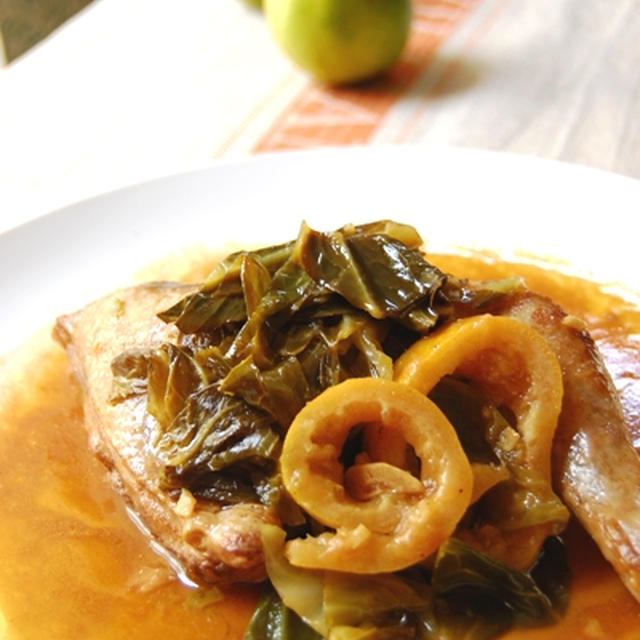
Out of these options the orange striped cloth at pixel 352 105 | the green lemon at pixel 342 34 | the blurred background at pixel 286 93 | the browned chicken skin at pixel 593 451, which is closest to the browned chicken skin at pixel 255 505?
the browned chicken skin at pixel 593 451

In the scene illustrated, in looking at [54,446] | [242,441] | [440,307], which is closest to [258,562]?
[242,441]

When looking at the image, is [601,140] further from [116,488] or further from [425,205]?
[116,488]

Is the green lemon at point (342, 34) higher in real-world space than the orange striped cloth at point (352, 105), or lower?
higher

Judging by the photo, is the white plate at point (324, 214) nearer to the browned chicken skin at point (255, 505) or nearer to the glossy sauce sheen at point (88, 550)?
the glossy sauce sheen at point (88, 550)

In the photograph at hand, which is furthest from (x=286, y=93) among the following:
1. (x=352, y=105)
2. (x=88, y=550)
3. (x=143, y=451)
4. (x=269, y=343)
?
(x=88, y=550)

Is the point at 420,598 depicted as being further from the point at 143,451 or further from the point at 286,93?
the point at 286,93
